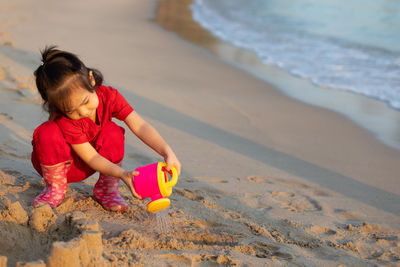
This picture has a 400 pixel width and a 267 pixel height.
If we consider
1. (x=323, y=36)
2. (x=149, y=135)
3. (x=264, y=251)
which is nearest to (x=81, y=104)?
(x=149, y=135)

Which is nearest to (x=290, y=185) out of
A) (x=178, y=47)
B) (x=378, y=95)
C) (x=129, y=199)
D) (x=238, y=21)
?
(x=129, y=199)

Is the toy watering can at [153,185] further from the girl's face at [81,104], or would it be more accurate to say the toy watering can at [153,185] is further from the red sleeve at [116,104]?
the red sleeve at [116,104]

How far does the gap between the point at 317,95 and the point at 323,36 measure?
16.0ft

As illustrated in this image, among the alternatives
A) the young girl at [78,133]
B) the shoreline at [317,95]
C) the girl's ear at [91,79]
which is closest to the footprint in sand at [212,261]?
the young girl at [78,133]

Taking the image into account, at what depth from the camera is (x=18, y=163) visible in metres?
2.92

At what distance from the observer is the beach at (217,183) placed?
200cm

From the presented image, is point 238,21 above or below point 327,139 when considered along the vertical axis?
above

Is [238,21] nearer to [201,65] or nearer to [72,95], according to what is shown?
[201,65]

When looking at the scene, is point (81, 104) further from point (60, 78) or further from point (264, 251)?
point (264, 251)

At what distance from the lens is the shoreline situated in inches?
180

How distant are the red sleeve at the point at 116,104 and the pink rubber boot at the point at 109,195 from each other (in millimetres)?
370

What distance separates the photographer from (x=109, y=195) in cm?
252

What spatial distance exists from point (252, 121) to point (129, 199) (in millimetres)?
2145

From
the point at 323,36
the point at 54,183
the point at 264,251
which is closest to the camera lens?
the point at 264,251
